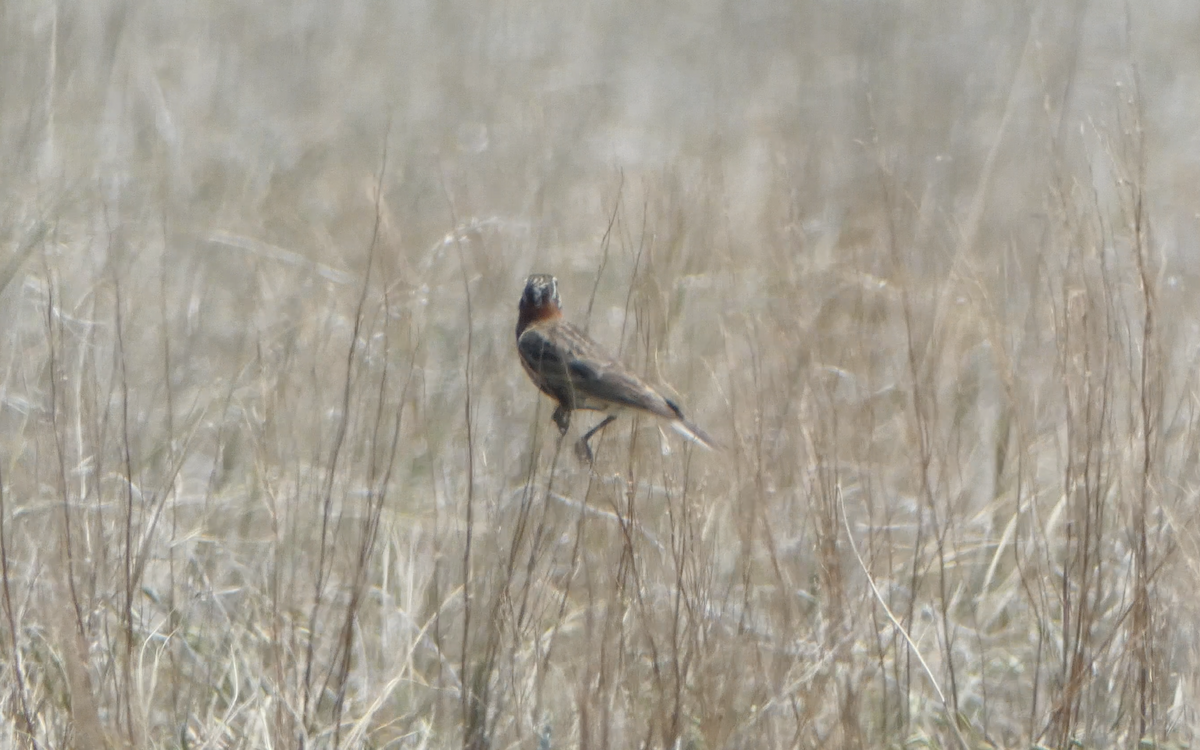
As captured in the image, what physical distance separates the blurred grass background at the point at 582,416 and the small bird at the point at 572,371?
0.11m

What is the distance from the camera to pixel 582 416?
4.37 metres

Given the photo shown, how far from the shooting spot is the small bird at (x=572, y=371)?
10.8 feet

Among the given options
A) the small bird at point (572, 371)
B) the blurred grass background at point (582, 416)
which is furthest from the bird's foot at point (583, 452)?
the small bird at point (572, 371)

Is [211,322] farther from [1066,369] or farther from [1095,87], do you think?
[1095,87]

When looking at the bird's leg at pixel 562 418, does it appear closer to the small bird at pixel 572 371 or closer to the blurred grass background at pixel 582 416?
the small bird at pixel 572 371

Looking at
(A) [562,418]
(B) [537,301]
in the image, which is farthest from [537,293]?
(A) [562,418]

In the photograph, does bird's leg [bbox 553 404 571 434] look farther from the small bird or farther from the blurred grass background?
the blurred grass background

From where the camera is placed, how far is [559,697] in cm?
319

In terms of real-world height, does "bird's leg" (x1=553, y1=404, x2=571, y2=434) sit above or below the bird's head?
below

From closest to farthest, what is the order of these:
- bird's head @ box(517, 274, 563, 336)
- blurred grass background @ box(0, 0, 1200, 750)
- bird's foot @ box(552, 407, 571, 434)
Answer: blurred grass background @ box(0, 0, 1200, 750) → bird's foot @ box(552, 407, 571, 434) → bird's head @ box(517, 274, 563, 336)

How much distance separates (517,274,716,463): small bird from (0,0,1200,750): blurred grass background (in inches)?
4.4

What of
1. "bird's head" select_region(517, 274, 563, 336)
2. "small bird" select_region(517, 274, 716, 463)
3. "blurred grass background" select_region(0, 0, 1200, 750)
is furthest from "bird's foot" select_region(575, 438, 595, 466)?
"bird's head" select_region(517, 274, 563, 336)

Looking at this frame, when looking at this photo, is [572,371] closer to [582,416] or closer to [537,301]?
[537,301]

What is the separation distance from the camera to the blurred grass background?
2691 mm
